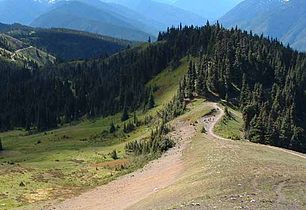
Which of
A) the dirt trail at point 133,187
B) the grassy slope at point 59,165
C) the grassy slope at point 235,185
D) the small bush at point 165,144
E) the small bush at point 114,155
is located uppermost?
the grassy slope at point 235,185

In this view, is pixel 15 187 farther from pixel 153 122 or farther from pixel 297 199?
→ pixel 153 122

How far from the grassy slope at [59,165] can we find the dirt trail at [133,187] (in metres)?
5.19

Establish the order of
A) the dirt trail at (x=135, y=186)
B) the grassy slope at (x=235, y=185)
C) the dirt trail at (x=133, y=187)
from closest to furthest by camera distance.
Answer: the grassy slope at (x=235, y=185), the dirt trail at (x=133, y=187), the dirt trail at (x=135, y=186)

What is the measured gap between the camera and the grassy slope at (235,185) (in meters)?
44.0

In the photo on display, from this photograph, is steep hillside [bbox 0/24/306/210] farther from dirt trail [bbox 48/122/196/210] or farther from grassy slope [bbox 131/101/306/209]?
dirt trail [bbox 48/122/196/210]

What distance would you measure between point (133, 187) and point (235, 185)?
87.5 feet

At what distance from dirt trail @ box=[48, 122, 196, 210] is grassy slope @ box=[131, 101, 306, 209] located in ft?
12.2

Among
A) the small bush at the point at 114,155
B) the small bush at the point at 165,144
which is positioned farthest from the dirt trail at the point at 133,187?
the small bush at the point at 114,155

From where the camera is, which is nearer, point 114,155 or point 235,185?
point 235,185

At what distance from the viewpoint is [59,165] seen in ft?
363

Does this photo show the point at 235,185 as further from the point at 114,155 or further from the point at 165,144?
the point at 114,155

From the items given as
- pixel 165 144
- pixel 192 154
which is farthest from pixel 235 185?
pixel 165 144

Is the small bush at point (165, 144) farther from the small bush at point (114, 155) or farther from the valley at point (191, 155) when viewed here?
the small bush at point (114, 155)

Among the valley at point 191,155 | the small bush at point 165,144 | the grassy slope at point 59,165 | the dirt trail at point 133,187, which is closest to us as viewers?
the valley at point 191,155
